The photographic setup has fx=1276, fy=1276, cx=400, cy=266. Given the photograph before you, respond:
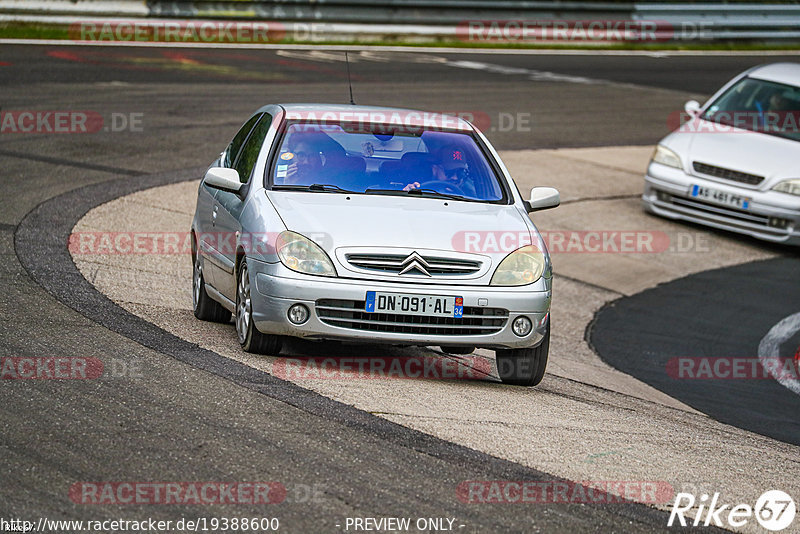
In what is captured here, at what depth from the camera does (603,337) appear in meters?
11.0

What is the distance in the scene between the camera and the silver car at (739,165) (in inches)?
549

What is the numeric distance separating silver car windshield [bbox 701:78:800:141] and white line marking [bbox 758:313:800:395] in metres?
3.76

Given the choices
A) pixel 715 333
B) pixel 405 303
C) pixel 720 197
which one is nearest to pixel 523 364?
pixel 405 303

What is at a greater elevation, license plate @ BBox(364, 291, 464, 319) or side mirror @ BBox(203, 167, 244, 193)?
side mirror @ BBox(203, 167, 244, 193)

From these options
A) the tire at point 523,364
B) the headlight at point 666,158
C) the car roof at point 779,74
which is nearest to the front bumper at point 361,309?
the tire at point 523,364

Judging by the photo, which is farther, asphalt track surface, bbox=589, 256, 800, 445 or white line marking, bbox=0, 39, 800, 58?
white line marking, bbox=0, 39, 800, 58

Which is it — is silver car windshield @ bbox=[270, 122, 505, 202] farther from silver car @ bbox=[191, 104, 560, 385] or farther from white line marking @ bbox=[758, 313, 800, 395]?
white line marking @ bbox=[758, 313, 800, 395]

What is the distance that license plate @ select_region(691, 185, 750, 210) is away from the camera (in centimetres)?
1405

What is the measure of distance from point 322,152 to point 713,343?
4.50 meters

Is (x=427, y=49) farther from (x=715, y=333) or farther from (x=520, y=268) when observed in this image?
(x=520, y=268)

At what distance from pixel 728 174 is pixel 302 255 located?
27.1ft

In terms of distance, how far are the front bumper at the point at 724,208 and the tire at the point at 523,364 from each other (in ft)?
22.8

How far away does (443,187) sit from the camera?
807 cm

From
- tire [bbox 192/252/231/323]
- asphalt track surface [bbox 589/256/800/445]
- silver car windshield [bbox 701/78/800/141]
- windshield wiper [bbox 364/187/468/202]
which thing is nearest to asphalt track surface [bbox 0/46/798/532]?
asphalt track surface [bbox 589/256/800/445]
